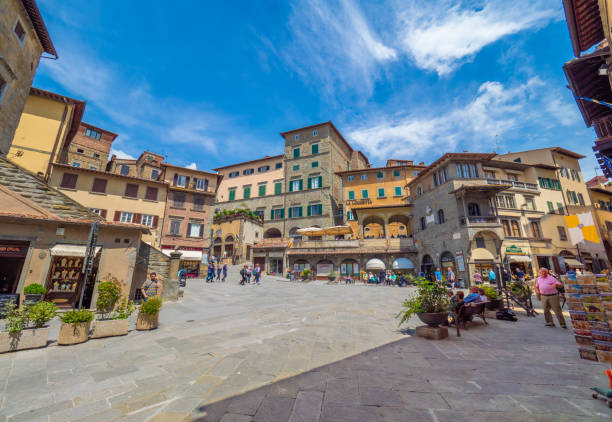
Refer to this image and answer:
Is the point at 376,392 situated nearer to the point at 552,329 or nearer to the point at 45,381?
the point at 45,381

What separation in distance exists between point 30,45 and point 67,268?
12.3 metres

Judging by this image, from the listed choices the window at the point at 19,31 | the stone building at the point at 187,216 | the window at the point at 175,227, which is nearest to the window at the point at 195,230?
the stone building at the point at 187,216

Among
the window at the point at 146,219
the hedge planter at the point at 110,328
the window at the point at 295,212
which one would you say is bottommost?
the hedge planter at the point at 110,328

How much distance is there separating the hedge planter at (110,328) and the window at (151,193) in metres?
21.5

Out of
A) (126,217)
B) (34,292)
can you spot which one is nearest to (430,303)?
(34,292)

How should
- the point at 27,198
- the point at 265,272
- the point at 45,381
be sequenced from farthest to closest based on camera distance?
the point at 265,272
the point at 27,198
the point at 45,381

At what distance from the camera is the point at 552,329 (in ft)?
21.3

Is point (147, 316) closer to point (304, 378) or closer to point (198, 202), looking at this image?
point (304, 378)

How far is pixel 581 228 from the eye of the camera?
1000 inches

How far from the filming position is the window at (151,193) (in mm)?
24253

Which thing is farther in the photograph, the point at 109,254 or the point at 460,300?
the point at 109,254

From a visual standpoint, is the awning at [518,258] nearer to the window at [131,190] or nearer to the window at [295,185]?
the window at [295,185]

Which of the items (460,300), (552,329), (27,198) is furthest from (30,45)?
(552,329)

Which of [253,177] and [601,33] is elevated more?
[253,177]
